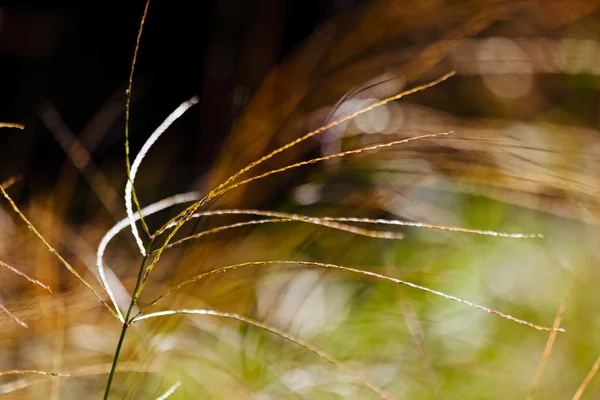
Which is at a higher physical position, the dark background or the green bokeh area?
the dark background

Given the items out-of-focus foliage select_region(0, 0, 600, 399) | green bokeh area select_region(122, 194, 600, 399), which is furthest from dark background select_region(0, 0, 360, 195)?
green bokeh area select_region(122, 194, 600, 399)

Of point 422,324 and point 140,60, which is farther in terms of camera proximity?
point 140,60

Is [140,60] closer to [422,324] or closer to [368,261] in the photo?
[368,261]

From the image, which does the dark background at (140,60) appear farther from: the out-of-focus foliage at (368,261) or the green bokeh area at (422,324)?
the green bokeh area at (422,324)

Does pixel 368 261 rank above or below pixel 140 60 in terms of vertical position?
below

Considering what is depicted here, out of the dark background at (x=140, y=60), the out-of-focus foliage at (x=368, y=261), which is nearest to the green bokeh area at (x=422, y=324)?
the out-of-focus foliage at (x=368, y=261)

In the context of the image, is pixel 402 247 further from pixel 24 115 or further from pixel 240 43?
pixel 24 115

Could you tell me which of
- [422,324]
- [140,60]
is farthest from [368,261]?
[140,60]

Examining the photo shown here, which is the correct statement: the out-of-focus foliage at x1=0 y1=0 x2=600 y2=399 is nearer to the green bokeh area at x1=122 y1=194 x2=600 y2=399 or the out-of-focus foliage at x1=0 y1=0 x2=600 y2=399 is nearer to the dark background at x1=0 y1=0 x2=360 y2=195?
Result: the green bokeh area at x1=122 y1=194 x2=600 y2=399
